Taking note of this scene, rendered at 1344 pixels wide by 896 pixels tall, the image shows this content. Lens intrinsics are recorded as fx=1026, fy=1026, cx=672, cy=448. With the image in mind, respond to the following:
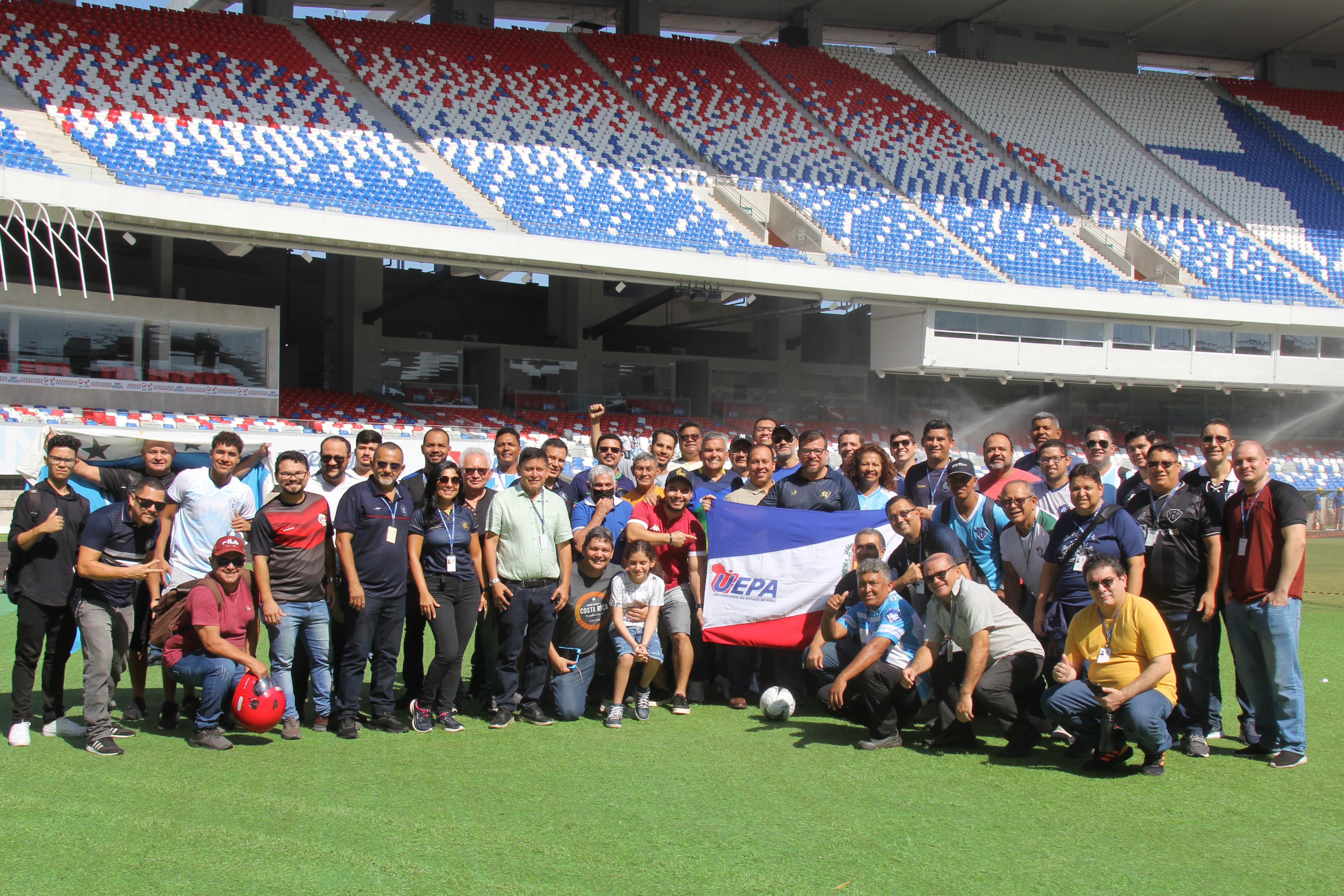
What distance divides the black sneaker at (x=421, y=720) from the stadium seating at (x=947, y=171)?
21.6 meters

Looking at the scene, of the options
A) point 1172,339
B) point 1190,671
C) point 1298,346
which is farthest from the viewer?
point 1298,346

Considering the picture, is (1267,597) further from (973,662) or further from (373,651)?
(373,651)

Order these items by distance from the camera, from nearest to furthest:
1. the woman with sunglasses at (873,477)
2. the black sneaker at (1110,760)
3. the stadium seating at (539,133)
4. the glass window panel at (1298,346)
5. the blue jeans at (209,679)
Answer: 1. the black sneaker at (1110,760)
2. the blue jeans at (209,679)
3. the woman with sunglasses at (873,477)
4. the stadium seating at (539,133)
5. the glass window panel at (1298,346)

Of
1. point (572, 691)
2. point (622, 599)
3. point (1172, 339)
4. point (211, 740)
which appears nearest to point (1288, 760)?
point (622, 599)

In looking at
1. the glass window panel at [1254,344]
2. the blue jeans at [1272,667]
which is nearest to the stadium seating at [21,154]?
the blue jeans at [1272,667]

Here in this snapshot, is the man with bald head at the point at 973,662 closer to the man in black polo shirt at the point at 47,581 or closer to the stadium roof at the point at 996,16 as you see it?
the man in black polo shirt at the point at 47,581

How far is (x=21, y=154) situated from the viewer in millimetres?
17625

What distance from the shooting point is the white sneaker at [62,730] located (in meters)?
5.79

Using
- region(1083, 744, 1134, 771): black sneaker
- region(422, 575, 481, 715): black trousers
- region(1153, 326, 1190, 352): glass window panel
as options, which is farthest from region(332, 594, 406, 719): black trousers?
region(1153, 326, 1190, 352): glass window panel

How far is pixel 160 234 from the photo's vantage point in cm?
1848

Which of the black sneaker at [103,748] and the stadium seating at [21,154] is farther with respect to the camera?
the stadium seating at [21,154]

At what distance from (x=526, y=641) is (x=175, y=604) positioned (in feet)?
6.78

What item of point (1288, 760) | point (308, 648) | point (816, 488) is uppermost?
point (816, 488)

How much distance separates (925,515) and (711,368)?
77.4ft
